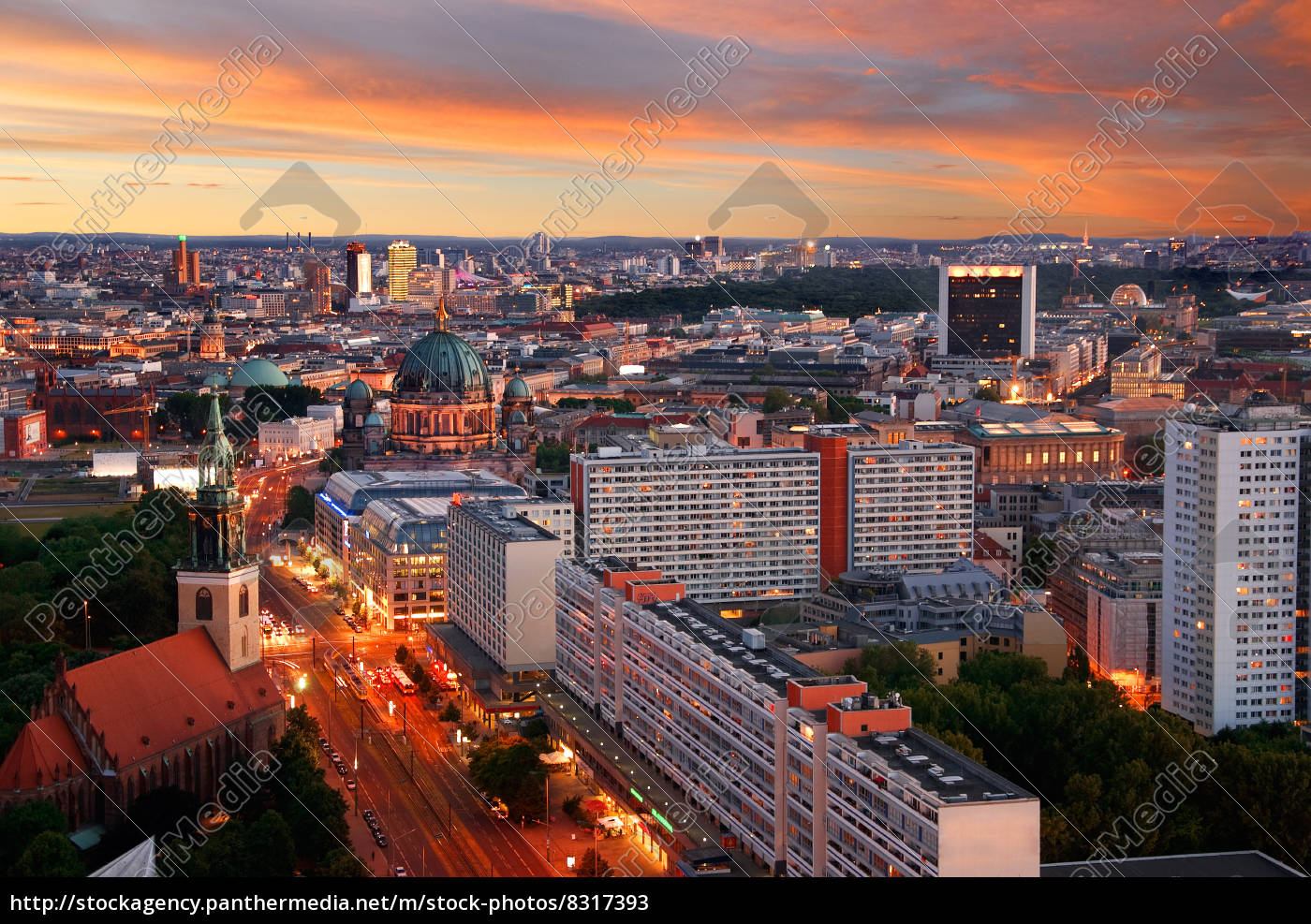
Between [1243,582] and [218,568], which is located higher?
[218,568]

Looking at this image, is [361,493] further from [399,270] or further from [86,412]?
[399,270]

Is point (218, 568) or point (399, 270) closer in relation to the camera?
point (218, 568)

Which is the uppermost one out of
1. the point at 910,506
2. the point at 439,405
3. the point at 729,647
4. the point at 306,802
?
the point at 439,405

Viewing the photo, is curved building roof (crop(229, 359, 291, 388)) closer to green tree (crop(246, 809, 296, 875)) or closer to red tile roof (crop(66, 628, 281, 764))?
red tile roof (crop(66, 628, 281, 764))

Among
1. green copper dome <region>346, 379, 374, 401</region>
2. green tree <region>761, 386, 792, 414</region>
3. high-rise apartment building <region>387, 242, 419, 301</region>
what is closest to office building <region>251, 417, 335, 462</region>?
green copper dome <region>346, 379, 374, 401</region>

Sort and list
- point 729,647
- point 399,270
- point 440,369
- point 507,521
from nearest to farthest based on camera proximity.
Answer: point 729,647 → point 507,521 → point 440,369 → point 399,270

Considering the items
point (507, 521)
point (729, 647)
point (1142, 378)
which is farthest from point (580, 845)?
point (1142, 378)

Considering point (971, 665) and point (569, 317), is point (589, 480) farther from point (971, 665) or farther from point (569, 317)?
point (569, 317)
